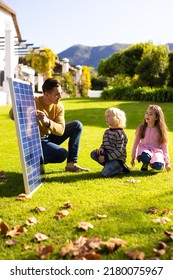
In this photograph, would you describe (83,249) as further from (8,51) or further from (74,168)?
(8,51)

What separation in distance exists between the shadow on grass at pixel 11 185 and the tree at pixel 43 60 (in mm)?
31312

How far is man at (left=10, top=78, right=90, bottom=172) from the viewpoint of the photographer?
5242mm

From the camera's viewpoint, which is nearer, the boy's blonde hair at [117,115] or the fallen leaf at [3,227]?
the fallen leaf at [3,227]

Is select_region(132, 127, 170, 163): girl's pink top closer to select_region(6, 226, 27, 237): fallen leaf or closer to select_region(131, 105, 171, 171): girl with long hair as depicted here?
select_region(131, 105, 171, 171): girl with long hair

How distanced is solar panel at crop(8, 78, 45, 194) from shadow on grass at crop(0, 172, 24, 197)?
0.22 meters

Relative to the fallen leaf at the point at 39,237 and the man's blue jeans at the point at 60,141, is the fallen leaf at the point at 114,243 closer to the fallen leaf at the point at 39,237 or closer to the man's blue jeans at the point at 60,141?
the fallen leaf at the point at 39,237

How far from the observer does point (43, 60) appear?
1426 inches

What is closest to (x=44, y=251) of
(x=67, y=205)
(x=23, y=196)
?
(x=67, y=205)

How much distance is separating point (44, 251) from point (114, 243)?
53cm

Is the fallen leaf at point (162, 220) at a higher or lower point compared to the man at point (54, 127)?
lower

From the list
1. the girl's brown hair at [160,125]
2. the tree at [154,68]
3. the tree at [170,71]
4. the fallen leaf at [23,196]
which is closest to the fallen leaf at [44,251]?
the fallen leaf at [23,196]

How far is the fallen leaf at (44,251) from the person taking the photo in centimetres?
286

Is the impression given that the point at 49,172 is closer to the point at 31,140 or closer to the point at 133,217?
the point at 31,140

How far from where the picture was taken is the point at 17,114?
14.3 ft
